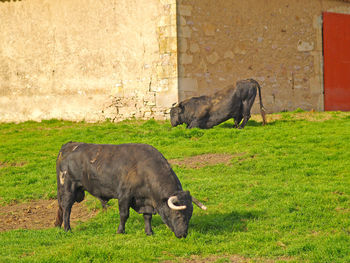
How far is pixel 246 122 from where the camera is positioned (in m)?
15.2

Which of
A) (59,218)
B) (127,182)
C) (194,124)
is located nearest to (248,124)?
(194,124)

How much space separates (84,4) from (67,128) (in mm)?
4478

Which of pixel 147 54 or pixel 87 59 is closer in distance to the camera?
pixel 147 54

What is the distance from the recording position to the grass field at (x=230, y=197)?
6641mm

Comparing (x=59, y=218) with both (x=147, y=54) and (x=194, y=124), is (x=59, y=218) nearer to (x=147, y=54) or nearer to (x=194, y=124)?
(x=194, y=124)

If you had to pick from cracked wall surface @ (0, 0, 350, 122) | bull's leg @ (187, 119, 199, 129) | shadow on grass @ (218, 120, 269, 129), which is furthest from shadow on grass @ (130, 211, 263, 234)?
cracked wall surface @ (0, 0, 350, 122)

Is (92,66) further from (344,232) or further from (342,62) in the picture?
(344,232)

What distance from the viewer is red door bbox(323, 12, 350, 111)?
2092cm

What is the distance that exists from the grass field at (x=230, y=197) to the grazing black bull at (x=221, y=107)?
1.21 ft

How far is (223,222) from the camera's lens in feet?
25.7

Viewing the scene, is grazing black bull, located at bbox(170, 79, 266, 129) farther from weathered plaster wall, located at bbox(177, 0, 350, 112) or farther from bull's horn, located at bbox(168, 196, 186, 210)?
bull's horn, located at bbox(168, 196, 186, 210)

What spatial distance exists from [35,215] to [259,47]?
38.0 ft

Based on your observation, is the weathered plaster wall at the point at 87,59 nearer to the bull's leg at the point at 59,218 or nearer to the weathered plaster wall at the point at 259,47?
the weathered plaster wall at the point at 259,47

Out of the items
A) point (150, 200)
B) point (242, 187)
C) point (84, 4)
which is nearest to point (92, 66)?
point (84, 4)
